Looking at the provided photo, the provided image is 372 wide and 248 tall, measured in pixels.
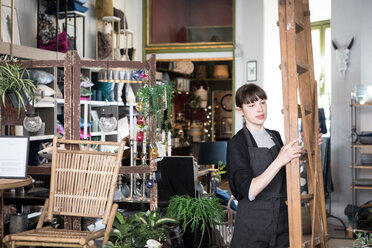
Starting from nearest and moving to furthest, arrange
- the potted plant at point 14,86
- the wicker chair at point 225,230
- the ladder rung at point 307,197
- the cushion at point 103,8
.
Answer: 1. the ladder rung at point 307,197
2. the potted plant at point 14,86
3. the wicker chair at point 225,230
4. the cushion at point 103,8

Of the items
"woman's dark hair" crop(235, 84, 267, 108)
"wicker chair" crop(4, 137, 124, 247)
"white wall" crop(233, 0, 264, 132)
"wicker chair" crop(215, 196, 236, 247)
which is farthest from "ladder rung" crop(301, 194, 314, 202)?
"white wall" crop(233, 0, 264, 132)

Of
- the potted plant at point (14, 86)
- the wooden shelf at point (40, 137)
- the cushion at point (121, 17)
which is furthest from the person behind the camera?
the cushion at point (121, 17)

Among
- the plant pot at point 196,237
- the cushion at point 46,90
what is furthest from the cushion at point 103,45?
the plant pot at point 196,237

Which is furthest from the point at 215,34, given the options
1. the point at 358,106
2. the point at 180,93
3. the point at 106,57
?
the point at 180,93

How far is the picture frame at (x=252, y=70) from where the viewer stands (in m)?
9.17

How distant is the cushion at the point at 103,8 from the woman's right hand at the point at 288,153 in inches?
232

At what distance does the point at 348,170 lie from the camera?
8180 millimetres

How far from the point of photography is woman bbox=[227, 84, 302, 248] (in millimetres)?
2988

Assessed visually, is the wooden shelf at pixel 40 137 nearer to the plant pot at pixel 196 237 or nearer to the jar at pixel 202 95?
the plant pot at pixel 196 237

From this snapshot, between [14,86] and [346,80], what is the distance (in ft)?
17.5

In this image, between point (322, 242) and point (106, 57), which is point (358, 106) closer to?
point (106, 57)

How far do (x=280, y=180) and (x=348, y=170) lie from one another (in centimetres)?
547

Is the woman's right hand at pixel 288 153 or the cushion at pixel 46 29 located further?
the cushion at pixel 46 29

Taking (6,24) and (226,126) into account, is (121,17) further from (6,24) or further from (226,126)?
(226,126)
